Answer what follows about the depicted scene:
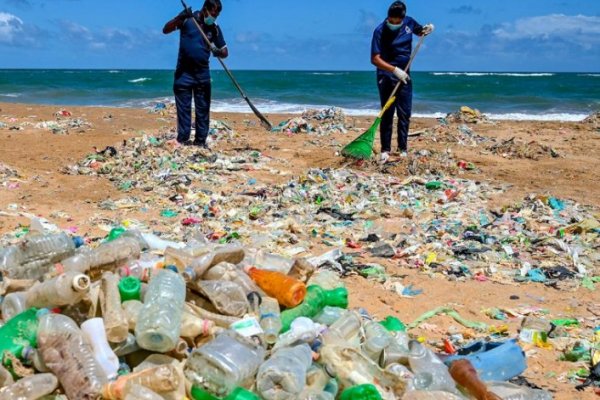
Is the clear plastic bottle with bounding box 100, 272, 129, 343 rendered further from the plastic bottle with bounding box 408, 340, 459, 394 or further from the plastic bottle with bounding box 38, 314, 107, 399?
the plastic bottle with bounding box 408, 340, 459, 394

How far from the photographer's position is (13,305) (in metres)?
3.25

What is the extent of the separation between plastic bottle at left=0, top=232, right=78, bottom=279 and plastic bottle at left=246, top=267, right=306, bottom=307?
1166 mm

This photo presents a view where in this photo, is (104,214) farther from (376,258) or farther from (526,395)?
(526,395)

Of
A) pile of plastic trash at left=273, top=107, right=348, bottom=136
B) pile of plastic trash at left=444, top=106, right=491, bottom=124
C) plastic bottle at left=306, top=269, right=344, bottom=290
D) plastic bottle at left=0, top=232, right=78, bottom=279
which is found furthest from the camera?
pile of plastic trash at left=444, top=106, right=491, bottom=124

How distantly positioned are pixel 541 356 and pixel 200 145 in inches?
260

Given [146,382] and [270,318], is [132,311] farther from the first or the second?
[270,318]

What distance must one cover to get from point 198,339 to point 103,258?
2.95ft

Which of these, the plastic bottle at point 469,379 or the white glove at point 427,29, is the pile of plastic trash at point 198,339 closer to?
the plastic bottle at point 469,379

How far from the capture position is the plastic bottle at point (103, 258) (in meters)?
3.56

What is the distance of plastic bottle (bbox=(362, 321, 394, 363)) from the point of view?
10.9ft

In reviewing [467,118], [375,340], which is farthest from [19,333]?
[467,118]

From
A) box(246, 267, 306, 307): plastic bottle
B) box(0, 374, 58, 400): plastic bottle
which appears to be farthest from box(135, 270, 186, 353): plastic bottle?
box(246, 267, 306, 307): plastic bottle

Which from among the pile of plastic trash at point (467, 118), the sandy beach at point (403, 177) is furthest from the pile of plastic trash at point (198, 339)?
the pile of plastic trash at point (467, 118)

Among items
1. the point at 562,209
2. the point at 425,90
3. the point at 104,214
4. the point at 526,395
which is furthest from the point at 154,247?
the point at 425,90
